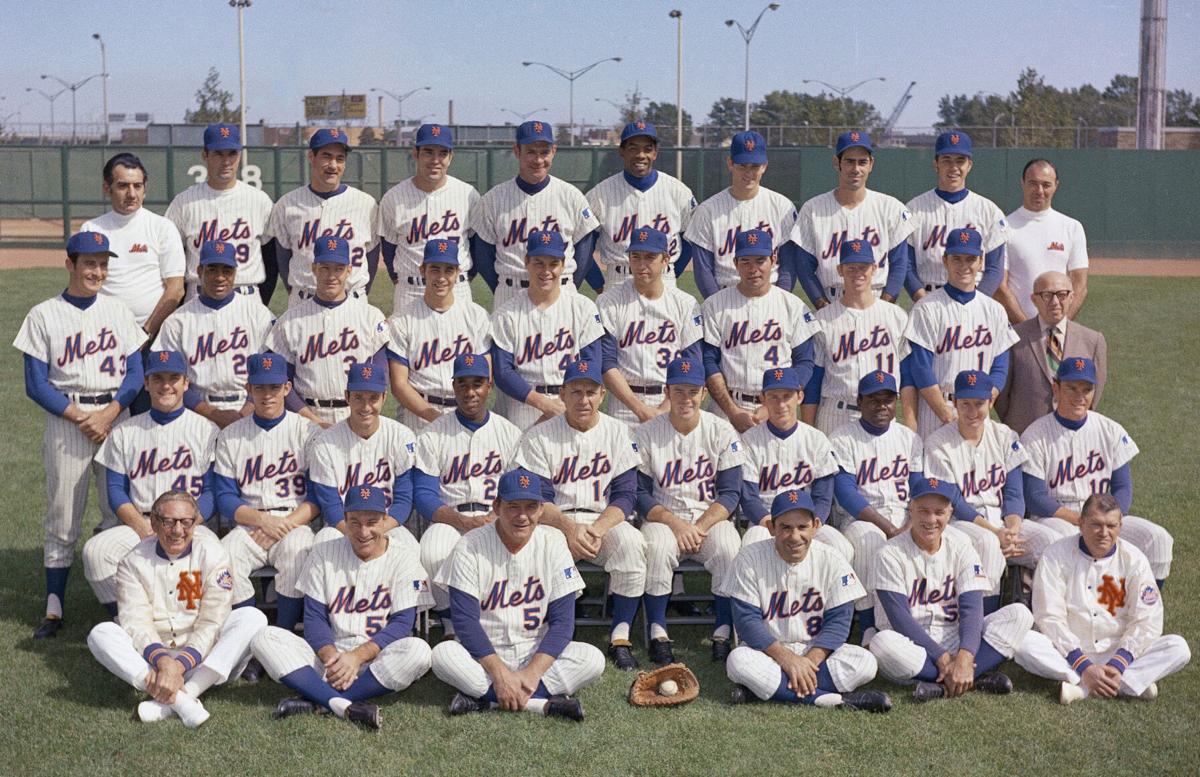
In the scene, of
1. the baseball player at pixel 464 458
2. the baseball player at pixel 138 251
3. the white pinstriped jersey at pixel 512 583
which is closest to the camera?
the white pinstriped jersey at pixel 512 583

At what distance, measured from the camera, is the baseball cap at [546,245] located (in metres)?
7.01

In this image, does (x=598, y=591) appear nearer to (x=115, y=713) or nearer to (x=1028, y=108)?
(x=115, y=713)

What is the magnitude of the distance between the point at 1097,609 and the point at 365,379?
3.70 metres

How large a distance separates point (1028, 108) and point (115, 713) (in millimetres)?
51782

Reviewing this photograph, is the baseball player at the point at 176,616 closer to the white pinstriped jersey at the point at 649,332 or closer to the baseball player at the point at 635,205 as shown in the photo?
the white pinstriped jersey at the point at 649,332

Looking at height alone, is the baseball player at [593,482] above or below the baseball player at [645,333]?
below

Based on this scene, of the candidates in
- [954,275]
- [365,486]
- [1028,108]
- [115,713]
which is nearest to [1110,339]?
[954,275]

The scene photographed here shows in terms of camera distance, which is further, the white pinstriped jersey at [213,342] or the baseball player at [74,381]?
the white pinstriped jersey at [213,342]

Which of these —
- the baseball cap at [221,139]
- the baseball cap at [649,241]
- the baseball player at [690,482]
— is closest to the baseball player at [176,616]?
the baseball player at [690,482]

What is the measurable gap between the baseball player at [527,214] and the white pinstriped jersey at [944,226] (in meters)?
1.94

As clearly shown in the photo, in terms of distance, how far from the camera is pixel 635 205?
25.6ft

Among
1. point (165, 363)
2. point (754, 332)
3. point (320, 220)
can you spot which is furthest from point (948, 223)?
point (165, 363)

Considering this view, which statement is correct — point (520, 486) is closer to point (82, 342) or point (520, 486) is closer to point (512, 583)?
point (512, 583)

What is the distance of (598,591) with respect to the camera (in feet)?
24.2
